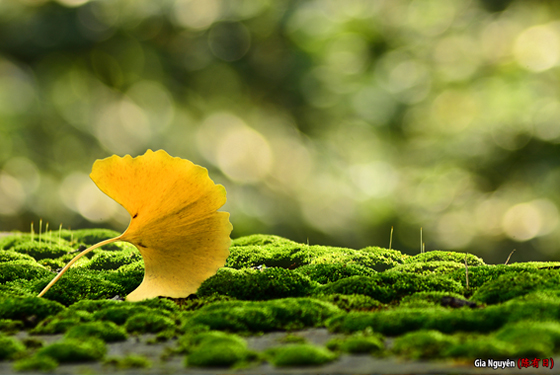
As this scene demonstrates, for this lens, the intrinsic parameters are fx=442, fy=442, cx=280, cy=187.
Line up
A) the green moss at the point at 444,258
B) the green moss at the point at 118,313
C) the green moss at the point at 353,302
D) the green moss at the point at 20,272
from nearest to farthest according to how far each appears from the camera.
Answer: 1. the green moss at the point at 118,313
2. the green moss at the point at 353,302
3. the green moss at the point at 20,272
4. the green moss at the point at 444,258

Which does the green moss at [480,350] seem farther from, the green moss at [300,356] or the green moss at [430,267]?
the green moss at [430,267]

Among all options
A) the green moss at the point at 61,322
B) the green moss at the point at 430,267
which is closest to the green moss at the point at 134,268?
the green moss at the point at 61,322

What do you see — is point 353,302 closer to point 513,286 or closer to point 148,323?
point 513,286

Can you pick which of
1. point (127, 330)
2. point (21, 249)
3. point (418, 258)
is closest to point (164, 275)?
point (127, 330)

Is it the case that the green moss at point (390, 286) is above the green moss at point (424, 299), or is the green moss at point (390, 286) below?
above

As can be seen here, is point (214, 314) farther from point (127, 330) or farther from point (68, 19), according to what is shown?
point (68, 19)

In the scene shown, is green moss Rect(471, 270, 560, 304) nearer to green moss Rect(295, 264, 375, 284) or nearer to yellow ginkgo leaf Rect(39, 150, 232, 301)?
green moss Rect(295, 264, 375, 284)

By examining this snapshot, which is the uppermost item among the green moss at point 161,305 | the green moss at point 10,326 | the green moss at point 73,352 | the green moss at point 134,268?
the green moss at point 134,268
